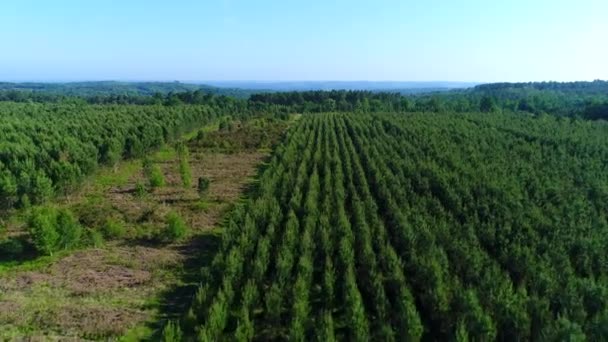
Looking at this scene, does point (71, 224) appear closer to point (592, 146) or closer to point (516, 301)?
point (516, 301)

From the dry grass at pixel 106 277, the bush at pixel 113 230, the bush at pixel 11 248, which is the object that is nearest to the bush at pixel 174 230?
the dry grass at pixel 106 277

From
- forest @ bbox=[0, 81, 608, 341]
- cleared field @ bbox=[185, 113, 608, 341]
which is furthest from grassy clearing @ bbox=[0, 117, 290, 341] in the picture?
cleared field @ bbox=[185, 113, 608, 341]

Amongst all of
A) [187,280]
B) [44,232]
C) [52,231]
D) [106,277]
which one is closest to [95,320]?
[106,277]

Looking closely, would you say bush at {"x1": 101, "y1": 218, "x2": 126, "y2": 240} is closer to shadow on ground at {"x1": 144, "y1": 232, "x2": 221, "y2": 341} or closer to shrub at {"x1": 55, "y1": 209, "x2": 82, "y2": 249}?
shrub at {"x1": 55, "y1": 209, "x2": 82, "y2": 249}

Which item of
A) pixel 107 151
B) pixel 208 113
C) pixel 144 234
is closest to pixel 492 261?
pixel 144 234

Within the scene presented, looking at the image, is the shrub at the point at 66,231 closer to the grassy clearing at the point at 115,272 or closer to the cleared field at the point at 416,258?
the grassy clearing at the point at 115,272

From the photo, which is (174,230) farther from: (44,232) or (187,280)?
(44,232)
